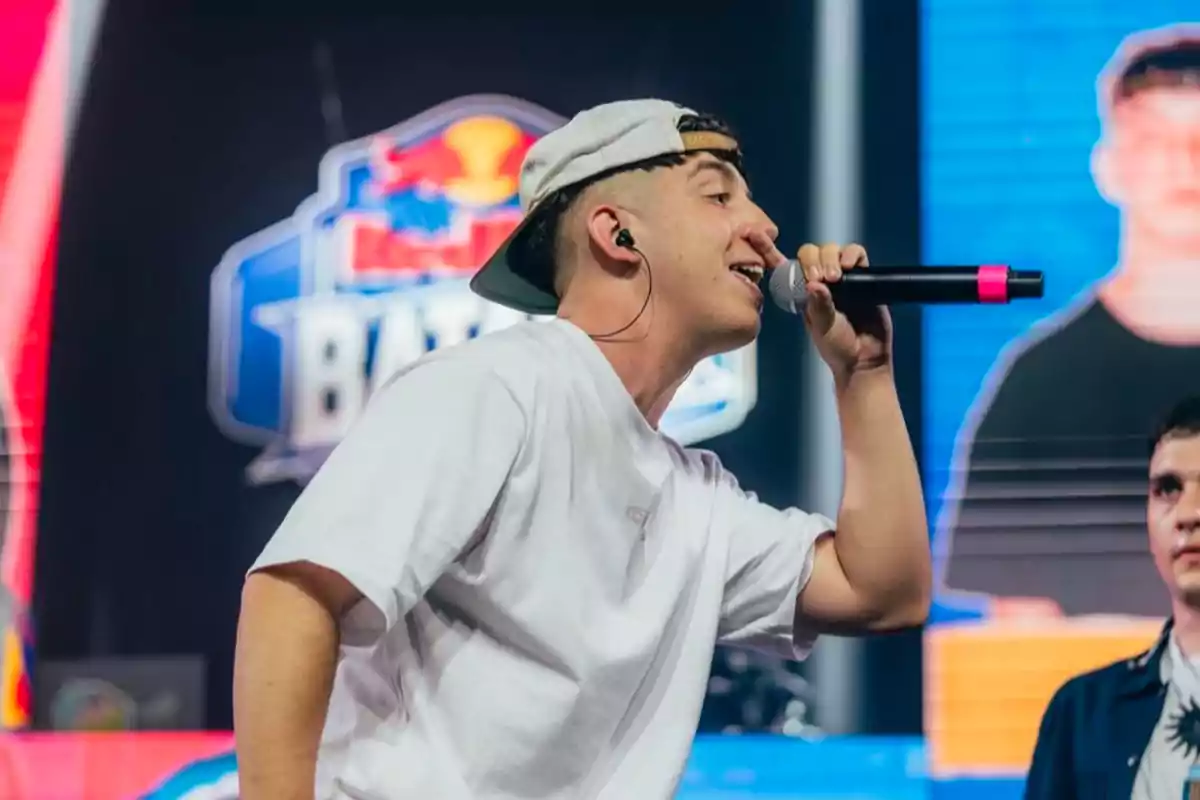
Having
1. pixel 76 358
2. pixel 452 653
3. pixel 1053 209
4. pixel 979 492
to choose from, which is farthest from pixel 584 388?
pixel 76 358

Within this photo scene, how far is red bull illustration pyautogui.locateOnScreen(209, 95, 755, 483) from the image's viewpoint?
75.4 inches

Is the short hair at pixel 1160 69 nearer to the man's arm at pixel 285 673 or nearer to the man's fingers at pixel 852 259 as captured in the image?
the man's fingers at pixel 852 259

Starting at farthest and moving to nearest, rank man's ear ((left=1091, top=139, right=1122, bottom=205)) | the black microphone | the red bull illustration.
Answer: the red bull illustration < man's ear ((left=1091, top=139, right=1122, bottom=205)) < the black microphone

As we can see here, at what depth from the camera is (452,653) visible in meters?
0.97

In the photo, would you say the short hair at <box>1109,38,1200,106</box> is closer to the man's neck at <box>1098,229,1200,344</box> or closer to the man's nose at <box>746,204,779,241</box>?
the man's neck at <box>1098,229,1200,344</box>

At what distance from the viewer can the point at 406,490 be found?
896 millimetres

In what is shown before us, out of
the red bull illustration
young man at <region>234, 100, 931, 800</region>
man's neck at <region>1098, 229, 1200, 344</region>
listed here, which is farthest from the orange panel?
young man at <region>234, 100, 931, 800</region>

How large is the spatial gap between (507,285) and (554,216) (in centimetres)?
8

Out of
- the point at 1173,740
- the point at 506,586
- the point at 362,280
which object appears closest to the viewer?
the point at 506,586

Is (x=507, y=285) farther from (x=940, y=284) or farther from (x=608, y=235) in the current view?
(x=940, y=284)

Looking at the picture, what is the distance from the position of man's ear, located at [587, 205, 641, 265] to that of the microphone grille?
0.39ft

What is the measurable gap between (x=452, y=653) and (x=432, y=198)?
111 cm

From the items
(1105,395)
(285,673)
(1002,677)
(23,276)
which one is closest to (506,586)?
(285,673)

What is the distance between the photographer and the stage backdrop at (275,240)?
1.88m
